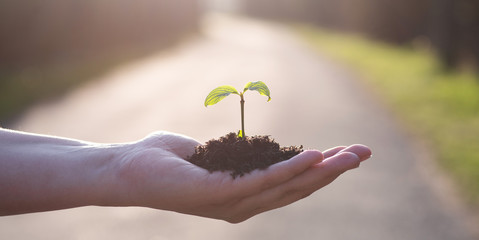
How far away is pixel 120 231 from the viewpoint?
4.99m

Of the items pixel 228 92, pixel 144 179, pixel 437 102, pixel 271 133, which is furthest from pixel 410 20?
pixel 144 179

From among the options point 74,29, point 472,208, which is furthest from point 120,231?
point 74,29

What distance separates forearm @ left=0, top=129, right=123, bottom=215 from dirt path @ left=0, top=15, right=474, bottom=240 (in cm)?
270

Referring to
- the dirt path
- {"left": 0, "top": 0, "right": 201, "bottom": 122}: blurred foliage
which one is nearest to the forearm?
the dirt path

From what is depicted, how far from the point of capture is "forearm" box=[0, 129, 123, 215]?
88.5 inches

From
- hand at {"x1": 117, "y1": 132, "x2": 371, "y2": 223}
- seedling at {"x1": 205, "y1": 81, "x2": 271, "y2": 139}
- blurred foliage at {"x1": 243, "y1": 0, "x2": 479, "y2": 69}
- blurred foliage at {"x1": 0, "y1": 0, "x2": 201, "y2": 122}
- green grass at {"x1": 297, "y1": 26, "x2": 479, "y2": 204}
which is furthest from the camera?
blurred foliage at {"x1": 243, "y1": 0, "x2": 479, "y2": 69}

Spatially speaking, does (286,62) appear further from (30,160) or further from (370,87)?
(30,160)

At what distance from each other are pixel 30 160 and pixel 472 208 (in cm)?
493

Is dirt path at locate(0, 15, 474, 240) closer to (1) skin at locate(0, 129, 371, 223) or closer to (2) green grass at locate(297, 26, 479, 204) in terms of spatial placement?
(2) green grass at locate(297, 26, 479, 204)

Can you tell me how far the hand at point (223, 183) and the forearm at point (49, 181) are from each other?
13cm

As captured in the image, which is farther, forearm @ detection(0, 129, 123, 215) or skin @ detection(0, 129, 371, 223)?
forearm @ detection(0, 129, 123, 215)

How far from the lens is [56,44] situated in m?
17.4

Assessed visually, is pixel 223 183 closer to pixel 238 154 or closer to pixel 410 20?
pixel 238 154

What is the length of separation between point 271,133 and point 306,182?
656cm
